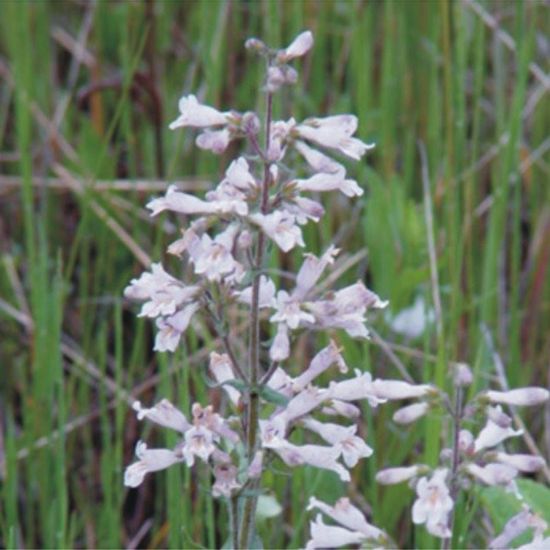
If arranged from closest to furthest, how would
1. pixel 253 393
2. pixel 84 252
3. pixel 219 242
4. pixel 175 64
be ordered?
pixel 219 242 → pixel 253 393 → pixel 84 252 → pixel 175 64

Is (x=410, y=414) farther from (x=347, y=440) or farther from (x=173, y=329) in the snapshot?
(x=173, y=329)

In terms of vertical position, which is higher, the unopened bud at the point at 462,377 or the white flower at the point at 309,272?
the white flower at the point at 309,272

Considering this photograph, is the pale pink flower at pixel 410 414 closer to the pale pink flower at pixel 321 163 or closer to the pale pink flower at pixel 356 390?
the pale pink flower at pixel 356 390

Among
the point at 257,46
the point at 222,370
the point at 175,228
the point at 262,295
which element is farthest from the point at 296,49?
the point at 175,228

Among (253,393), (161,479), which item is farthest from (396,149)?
(253,393)

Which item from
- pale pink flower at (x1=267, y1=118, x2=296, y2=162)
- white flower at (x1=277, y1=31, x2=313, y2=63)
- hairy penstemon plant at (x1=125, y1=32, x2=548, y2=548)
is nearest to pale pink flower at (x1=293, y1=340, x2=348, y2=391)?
hairy penstemon plant at (x1=125, y1=32, x2=548, y2=548)

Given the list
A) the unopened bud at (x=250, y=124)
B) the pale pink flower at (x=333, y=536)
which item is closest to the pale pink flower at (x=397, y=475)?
the pale pink flower at (x=333, y=536)

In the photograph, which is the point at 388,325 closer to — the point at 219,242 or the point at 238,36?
the point at 238,36
